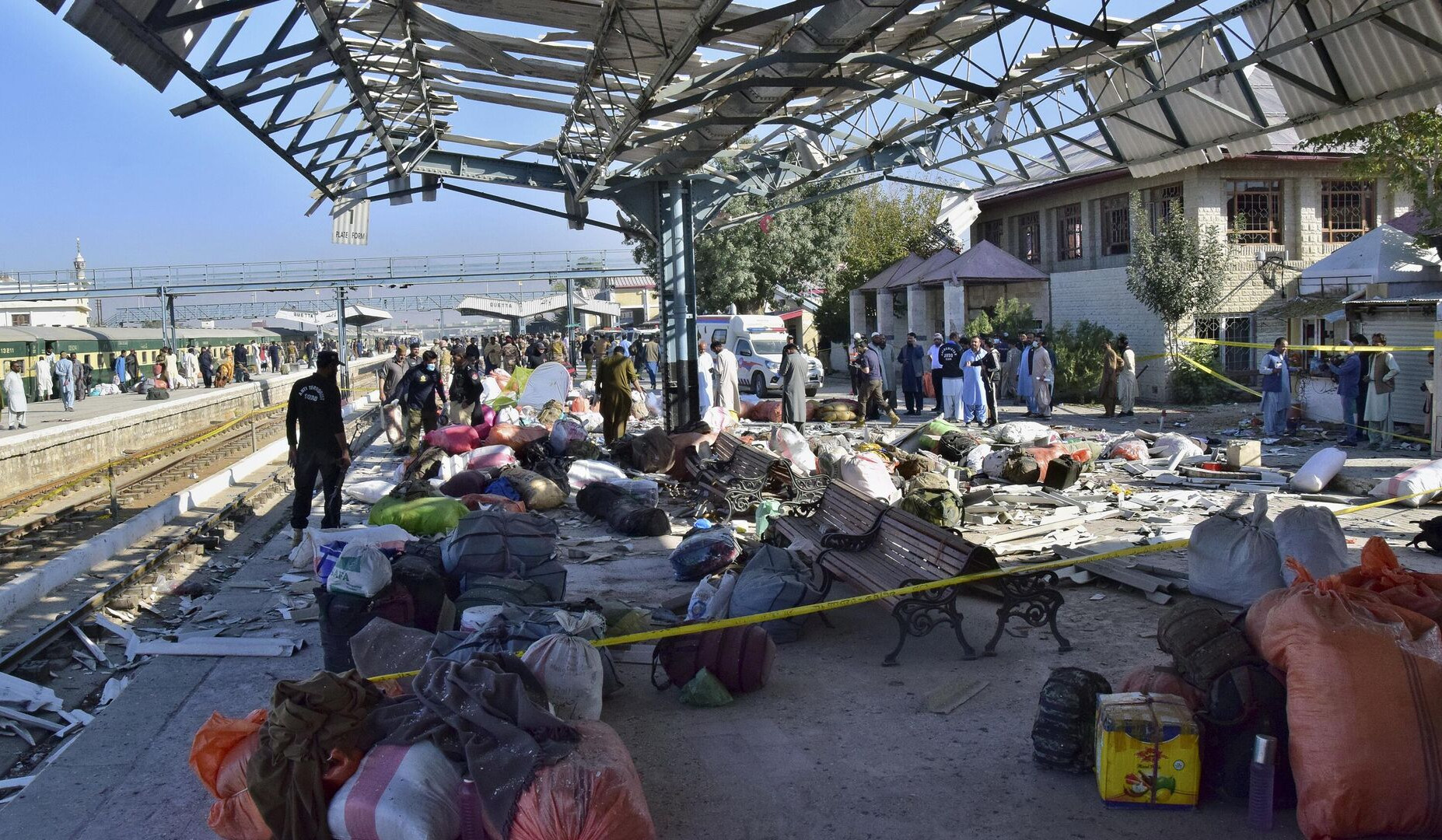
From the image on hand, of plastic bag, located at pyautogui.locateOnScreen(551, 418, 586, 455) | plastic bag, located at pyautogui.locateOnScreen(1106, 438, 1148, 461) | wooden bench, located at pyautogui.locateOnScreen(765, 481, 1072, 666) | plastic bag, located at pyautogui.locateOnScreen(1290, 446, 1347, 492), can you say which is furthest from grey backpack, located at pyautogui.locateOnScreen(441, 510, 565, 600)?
plastic bag, located at pyautogui.locateOnScreen(1106, 438, 1148, 461)

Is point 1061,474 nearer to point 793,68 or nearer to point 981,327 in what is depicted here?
point 793,68

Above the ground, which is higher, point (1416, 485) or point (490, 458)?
point (490, 458)

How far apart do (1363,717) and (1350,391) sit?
12970 millimetres

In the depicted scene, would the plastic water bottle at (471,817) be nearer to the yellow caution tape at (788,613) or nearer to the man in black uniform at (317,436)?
the yellow caution tape at (788,613)

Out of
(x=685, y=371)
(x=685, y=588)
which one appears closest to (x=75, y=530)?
(x=685, y=371)

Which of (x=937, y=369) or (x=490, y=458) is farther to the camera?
(x=937, y=369)

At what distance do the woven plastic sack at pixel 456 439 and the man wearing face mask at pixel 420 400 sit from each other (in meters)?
1.38

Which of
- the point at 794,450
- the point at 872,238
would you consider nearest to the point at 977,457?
the point at 794,450

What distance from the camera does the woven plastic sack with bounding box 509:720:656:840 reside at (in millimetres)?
3686

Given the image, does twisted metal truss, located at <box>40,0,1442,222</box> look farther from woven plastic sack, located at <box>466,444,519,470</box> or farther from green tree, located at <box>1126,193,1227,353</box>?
green tree, located at <box>1126,193,1227,353</box>

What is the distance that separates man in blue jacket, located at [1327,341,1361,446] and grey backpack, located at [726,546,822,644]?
11201 millimetres

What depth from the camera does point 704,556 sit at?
8406 millimetres

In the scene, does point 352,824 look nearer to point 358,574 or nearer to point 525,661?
point 525,661

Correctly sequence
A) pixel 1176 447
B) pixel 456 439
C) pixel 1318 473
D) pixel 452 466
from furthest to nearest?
1. pixel 456 439
2. pixel 1176 447
3. pixel 452 466
4. pixel 1318 473
